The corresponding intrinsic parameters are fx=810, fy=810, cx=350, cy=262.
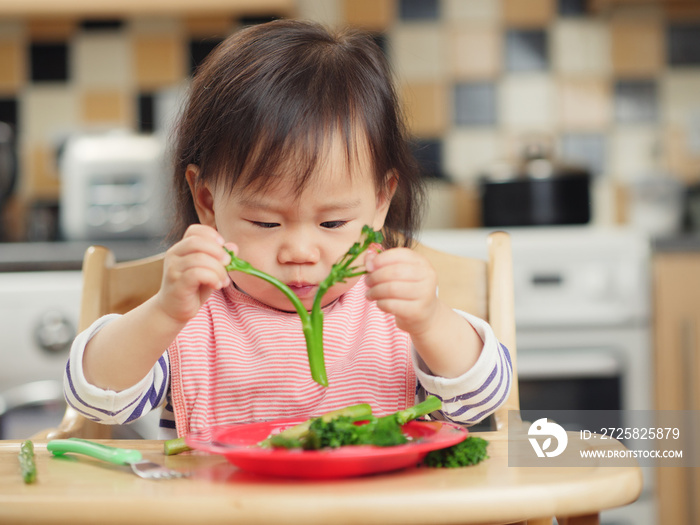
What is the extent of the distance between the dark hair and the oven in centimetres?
96

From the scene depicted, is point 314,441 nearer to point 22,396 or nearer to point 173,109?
point 22,396

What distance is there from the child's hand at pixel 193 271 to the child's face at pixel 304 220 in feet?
0.42

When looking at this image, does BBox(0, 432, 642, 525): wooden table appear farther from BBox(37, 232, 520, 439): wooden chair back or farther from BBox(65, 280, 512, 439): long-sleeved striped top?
BBox(37, 232, 520, 439): wooden chair back

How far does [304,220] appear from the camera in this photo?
2.85 feet

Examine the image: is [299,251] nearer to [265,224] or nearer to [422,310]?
[265,224]

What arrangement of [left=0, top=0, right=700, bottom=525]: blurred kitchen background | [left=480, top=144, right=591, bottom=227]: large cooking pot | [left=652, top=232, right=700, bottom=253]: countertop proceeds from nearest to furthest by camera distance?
Answer: [left=652, top=232, right=700, bottom=253]: countertop < [left=480, top=144, right=591, bottom=227]: large cooking pot < [left=0, top=0, right=700, bottom=525]: blurred kitchen background

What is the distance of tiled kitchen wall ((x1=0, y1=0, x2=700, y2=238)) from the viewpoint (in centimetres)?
255

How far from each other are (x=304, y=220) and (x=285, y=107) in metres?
0.13

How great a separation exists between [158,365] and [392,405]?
283 millimetres

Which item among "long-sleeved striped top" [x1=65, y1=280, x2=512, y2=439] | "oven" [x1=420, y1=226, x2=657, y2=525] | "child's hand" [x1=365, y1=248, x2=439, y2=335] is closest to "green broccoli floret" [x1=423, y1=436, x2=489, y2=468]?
"child's hand" [x1=365, y1=248, x2=439, y2=335]

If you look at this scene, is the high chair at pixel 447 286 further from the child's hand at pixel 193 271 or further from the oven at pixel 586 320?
the oven at pixel 586 320

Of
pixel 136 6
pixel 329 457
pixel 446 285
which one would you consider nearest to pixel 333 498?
pixel 329 457

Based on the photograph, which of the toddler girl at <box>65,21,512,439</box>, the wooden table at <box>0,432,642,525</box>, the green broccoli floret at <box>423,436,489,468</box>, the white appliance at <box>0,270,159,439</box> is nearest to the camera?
the wooden table at <box>0,432,642,525</box>

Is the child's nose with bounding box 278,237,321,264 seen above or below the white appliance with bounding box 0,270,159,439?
above
